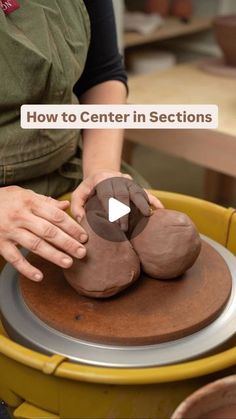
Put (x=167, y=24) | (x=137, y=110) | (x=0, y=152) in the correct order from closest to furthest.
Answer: (x=137, y=110) < (x=0, y=152) < (x=167, y=24)

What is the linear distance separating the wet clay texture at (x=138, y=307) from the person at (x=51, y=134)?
75 mm

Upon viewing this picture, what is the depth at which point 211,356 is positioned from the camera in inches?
29.7

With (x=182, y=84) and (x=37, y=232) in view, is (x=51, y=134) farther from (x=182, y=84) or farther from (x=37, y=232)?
(x=182, y=84)

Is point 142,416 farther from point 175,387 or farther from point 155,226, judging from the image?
point 155,226

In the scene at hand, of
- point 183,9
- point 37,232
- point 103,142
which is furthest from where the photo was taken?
point 183,9

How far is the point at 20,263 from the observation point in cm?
81

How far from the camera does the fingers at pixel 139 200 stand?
0.85 metres

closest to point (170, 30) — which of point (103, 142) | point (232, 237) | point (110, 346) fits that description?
point (103, 142)

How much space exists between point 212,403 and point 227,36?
4.50 ft

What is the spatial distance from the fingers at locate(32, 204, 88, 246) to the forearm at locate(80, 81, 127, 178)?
29 cm

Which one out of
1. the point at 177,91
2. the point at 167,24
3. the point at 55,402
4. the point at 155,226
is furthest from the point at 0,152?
the point at 167,24

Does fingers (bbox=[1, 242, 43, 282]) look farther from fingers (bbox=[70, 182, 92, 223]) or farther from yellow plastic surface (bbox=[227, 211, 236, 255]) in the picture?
yellow plastic surface (bbox=[227, 211, 236, 255])

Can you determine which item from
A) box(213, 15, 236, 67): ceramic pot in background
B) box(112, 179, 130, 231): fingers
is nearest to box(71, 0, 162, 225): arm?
box(112, 179, 130, 231): fingers

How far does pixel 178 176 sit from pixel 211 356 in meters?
1.94
